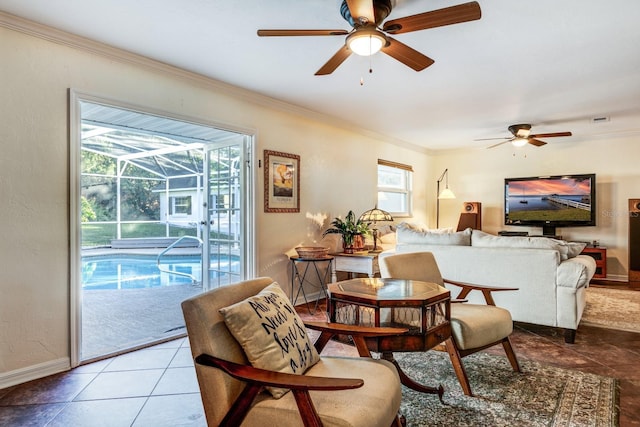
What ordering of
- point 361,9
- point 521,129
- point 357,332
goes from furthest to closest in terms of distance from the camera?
point 521,129
point 361,9
point 357,332

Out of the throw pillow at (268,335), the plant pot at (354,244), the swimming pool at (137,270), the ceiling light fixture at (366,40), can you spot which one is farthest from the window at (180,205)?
the throw pillow at (268,335)

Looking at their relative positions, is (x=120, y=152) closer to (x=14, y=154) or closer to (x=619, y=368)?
(x=14, y=154)

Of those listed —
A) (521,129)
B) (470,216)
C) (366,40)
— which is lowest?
(470,216)

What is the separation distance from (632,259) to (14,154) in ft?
23.2

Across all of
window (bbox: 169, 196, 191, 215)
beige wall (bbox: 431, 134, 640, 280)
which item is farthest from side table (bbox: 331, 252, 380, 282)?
window (bbox: 169, 196, 191, 215)

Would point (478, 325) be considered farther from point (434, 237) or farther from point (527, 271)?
point (434, 237)

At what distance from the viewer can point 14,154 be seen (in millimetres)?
2461

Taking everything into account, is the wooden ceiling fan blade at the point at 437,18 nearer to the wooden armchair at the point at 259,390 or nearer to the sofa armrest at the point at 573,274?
the wooden armchair at the point at 259,390

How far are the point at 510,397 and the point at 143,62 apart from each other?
3451 millimetres

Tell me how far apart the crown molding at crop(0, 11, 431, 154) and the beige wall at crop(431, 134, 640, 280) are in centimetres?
355

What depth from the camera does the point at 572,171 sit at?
6.40 meters

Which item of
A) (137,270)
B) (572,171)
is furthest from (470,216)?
(137,270)

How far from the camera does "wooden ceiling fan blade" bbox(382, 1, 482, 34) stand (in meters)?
1.79

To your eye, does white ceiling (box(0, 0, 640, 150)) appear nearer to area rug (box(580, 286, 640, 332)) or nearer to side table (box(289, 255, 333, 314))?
side table (box(289, 255, 333, 314))
